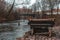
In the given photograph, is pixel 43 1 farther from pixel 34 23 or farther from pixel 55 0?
pixel 34 23

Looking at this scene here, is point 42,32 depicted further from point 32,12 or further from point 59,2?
point 32,12

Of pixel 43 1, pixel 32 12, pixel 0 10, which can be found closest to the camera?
pixel 0 10

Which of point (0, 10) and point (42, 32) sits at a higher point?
point (0, 10)

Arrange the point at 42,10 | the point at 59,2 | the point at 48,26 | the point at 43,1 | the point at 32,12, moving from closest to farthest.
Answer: the point at 48,26, the point at 59,2, the point at 43,1, the point at 42,10, the point at 32,12

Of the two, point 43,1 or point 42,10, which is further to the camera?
point 42,10

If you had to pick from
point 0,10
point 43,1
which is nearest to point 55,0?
point 43,1

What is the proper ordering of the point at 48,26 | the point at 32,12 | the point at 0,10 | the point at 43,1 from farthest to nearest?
the point at 32,12 < the point at 43,1 < the point at 0,10 < the point at 48,26

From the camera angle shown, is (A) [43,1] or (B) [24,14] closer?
(A) [43,1]

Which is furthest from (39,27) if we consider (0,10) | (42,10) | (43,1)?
(42,10)

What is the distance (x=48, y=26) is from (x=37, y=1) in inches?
1189

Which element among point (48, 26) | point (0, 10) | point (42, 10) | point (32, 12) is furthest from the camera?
point (32, 12)

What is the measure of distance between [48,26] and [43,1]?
91.5ft

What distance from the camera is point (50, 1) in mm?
35219

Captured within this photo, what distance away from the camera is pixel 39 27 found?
422 inches
